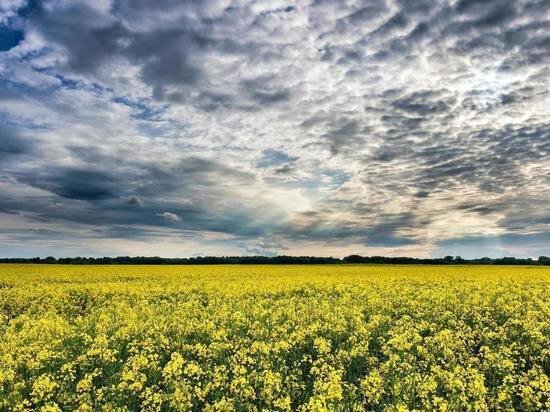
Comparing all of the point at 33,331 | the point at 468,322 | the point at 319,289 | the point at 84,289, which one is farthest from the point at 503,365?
the point at 84,289

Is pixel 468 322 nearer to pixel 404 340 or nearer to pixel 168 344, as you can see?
pixel 404 340

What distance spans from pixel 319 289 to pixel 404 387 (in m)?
17.9

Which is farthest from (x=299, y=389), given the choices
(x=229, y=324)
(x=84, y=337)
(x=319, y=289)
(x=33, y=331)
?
(x=319, y=289)

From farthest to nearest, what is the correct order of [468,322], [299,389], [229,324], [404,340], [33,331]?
1. [468,322]
2. [229,324]
3. [33,331]
4. [404,340]
5. [299,389]

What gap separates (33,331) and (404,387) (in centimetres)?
1097

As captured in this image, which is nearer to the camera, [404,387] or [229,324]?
[404,387]

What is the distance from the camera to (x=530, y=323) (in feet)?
46.9

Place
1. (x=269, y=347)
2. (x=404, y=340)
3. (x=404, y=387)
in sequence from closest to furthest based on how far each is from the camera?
(x=404, y=387), (x=269, y=347), (x=404, y=340)

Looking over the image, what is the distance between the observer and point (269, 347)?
428 inches

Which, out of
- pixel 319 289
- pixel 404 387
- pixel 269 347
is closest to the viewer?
pixel 404 387

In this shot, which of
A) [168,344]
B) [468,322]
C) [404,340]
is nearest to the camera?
[404,340]

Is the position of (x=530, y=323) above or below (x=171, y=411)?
above

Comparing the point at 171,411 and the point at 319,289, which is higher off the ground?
the point at 319,289

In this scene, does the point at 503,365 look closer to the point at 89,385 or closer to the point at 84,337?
the point at 89,385
